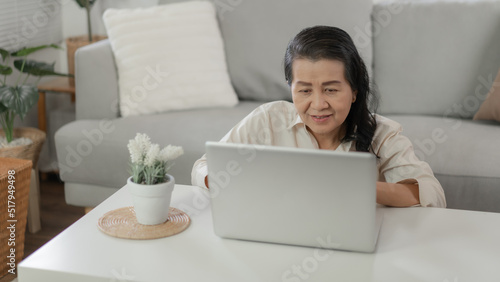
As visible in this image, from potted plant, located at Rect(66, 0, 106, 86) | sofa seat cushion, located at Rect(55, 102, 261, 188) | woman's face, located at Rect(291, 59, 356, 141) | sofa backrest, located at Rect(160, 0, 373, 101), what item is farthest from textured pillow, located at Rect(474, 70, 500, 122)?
potted plant, located at Rect(66, 0, 106, 86)

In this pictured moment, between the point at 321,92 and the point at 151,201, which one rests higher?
the point at 321,92

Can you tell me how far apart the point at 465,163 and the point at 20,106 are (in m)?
1.71

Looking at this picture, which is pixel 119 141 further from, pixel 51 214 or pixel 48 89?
pixel 48 89

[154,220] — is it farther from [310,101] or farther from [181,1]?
[181,1]

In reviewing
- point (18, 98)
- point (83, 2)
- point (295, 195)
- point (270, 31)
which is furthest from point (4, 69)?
point (295, 195)

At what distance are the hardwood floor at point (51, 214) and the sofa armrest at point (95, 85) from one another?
458mm

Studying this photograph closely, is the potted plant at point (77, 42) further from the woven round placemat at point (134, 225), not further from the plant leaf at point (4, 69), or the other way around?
the woven round placemat at point (134, 225)

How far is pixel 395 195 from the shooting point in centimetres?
140

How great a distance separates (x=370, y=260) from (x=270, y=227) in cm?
19

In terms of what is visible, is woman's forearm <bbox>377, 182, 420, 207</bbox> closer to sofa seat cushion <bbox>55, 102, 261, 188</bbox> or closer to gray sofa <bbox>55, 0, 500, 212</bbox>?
gray sofa <bbox>55, 0, 500, 212</bbox>

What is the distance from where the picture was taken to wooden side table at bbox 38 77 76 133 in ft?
9.79

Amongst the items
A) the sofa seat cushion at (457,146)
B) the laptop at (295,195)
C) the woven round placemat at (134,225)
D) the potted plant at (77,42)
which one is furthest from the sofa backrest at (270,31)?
the laptop at (295,195)

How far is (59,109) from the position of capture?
3195mm

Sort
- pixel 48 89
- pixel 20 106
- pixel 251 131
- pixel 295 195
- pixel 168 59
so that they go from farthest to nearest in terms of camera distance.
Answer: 1. pixel 48 89
2. pixel 168 59
3. pixel 20 106
4. pixel 251 131
5. pixel 295 195
